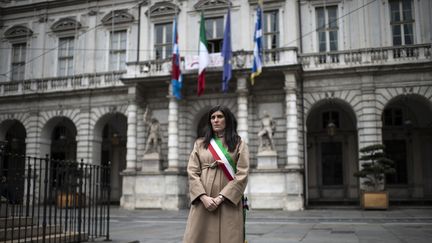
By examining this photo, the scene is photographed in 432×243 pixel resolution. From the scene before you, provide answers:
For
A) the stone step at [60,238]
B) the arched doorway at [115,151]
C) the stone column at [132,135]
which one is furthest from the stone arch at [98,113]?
the stone step at [60,238]

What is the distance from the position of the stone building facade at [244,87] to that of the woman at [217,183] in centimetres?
1839

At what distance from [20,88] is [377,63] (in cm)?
2358

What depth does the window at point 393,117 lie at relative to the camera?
29297 mm

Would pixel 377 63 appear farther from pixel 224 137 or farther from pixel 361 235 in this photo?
pixel 224 137

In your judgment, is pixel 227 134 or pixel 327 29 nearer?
pixel 227 134

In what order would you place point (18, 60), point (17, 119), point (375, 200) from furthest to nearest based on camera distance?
point (18, 60), point (17, 119), point (375, 200)

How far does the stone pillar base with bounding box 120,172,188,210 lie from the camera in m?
24.8

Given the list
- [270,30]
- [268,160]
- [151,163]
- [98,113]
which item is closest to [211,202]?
[268,160]

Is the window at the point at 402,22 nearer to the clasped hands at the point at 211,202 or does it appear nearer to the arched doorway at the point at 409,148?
the arched doorway at the point at 409,148

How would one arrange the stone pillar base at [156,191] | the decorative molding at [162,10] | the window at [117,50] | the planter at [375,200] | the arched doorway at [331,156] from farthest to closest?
1. the window at [117,50]
2. the arched doorway at [331,156]
3. the decorative molding at [162,10]
4. the stone pillar base at [156,191]
5. the planter at [375,200]

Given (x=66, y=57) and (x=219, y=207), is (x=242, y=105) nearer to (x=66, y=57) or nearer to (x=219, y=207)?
(x=66, y=57)

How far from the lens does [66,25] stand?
31.3m

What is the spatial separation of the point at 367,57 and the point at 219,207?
2183cm

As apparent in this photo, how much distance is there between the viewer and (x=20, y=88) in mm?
31406
